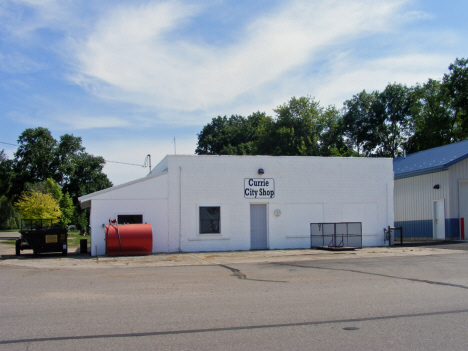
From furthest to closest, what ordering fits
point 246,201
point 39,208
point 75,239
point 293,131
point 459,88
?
point 293,131 < point 459,88 < point 75,239 < point 39,208 < point 246,201

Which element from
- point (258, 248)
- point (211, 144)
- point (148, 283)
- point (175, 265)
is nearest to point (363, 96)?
point (211, 144)

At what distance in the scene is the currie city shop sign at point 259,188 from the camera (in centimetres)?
2178

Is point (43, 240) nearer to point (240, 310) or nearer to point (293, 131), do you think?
point (240, 310)

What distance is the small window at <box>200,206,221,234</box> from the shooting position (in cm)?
2130

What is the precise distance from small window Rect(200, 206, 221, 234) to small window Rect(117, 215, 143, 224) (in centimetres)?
→ 283

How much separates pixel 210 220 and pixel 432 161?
15.4m

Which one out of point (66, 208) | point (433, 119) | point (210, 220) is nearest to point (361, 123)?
point (433, 119)

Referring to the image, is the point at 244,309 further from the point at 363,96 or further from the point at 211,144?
the point at 211,144

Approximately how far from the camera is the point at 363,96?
57.7 meters

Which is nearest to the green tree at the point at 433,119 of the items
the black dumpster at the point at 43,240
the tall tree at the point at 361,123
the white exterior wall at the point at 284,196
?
the tall tree at the point at 361,123

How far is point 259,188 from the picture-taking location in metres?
21.9

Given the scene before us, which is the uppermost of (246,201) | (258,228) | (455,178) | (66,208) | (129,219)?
(455,178)

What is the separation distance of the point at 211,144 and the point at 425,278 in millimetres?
57699

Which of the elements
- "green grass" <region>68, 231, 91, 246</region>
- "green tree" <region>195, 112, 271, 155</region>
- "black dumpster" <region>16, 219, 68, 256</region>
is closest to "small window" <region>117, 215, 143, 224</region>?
"black dumpster" <region>16, 219, 68, 256</region>
